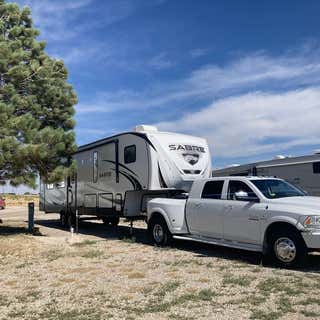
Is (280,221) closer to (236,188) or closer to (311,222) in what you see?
(311,222)

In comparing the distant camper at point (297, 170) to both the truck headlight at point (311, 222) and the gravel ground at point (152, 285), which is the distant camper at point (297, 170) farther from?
the truck headlight at point (311, 222)

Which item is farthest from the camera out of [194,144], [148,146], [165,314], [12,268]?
[194,144]

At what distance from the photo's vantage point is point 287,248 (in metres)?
8.66

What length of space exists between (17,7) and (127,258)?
8871 millimetres

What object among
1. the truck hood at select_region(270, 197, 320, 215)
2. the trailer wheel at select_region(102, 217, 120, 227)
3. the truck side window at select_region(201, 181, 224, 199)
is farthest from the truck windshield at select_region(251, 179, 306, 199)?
the trailer wheel at select_region(102, 217, 120, 227)

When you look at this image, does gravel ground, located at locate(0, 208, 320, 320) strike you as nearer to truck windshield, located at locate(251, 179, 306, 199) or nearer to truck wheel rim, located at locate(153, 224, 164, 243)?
truck wheel rim, located at locate(153, 224, 164, 243)

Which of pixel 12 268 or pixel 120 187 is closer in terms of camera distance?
pixel 12 268

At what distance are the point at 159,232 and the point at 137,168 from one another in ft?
8.14

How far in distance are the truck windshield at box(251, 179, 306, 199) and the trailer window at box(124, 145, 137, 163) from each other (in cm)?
517

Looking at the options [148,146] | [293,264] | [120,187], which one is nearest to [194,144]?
[148,146]

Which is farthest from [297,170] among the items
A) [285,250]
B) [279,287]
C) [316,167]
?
[279,287]

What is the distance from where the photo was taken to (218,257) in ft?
33.5

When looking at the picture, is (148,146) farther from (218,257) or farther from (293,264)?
(293,264)

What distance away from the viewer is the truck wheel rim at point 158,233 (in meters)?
12.3
